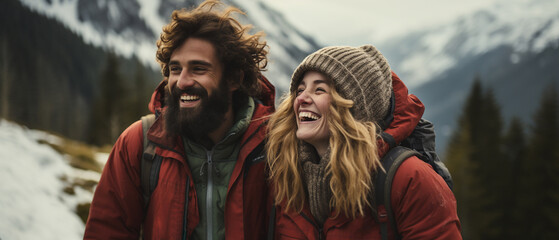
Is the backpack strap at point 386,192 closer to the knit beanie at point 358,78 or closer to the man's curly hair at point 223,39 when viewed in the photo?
the knit beanie at point 358,78

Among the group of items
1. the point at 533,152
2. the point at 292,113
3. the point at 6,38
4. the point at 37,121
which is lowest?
the point at 292,113

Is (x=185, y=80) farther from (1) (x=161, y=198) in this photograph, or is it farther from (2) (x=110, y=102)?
(2) (x=110, y=102)

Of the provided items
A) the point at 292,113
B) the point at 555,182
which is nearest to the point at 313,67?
the point at 292,113

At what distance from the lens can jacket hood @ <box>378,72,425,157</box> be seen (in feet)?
10.6

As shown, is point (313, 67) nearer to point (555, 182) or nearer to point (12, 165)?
point (12, 165)

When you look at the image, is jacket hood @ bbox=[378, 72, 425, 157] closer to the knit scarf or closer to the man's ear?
the knit scarf

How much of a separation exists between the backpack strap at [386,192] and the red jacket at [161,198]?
125 centimetres

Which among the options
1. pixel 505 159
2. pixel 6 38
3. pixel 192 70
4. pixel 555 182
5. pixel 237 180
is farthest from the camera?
pixel 6 38

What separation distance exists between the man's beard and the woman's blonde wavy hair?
65 centimetres

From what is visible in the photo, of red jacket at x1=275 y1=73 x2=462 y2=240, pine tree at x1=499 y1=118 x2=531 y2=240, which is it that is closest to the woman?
red jacket at x1=275 y1=73 x2=462 y2=240

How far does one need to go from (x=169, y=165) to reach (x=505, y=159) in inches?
1635

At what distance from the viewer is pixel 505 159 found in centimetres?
3775

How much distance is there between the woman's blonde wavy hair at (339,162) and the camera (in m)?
3.15

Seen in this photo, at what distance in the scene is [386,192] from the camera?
10.1 ft
